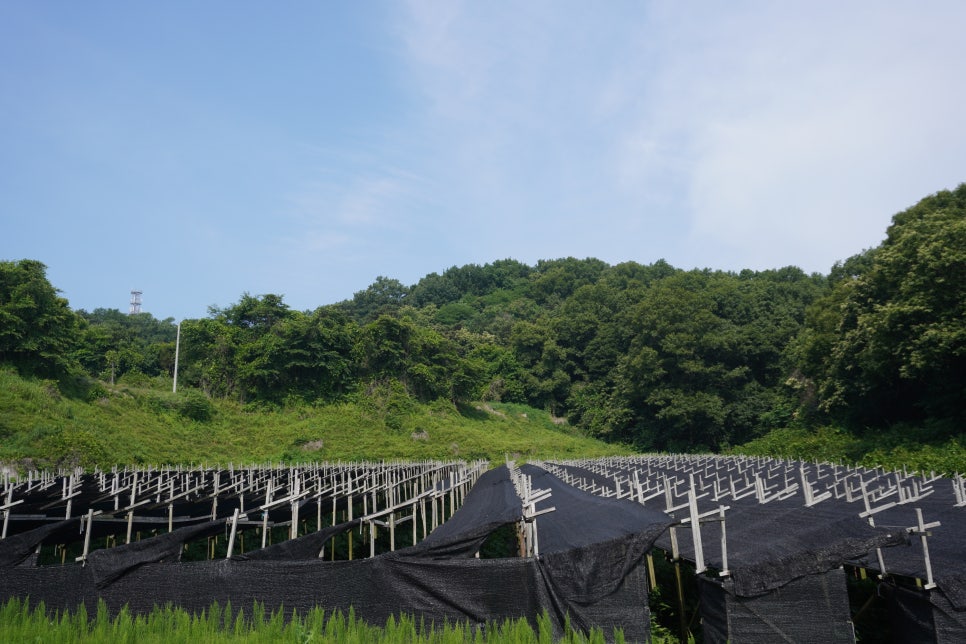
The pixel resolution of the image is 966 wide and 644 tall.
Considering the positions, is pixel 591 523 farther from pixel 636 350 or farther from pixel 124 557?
pixel 636 350

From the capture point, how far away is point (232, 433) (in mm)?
37312

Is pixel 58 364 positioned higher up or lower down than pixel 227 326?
lower down

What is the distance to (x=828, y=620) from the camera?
5.20 metres

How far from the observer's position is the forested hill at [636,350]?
24.9 metres

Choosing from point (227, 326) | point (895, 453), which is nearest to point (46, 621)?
point (895, 453)

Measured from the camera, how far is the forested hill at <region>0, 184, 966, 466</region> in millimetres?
24859

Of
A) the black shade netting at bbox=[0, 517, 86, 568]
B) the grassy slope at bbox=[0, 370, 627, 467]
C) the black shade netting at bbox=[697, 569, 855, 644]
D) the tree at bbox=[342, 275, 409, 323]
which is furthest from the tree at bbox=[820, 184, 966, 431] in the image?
the tree at bbox=[342, 275, 409, 323]

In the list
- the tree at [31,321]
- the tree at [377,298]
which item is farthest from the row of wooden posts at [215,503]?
the tree at [377,298]

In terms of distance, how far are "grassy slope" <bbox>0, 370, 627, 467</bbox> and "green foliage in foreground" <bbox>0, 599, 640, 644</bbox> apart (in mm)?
20680

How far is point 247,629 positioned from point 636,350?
4295 cm

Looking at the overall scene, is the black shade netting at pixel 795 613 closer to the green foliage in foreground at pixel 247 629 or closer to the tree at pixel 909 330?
the green foliage in foreground at pixel 247 629

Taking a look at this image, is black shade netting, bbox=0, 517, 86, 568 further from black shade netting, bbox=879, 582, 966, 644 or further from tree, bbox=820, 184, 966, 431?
tree, bbox=820, 184, 966, 431

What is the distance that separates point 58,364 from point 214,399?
11403 mm

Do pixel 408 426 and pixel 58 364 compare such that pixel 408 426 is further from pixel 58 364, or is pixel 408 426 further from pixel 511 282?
pixel 511 282
